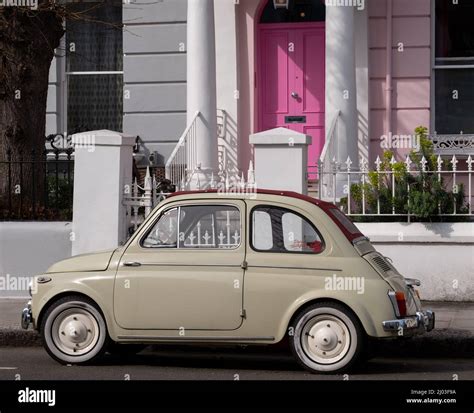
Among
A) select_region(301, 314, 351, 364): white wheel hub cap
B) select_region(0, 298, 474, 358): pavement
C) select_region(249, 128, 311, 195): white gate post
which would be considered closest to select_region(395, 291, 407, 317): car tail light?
select_region(301, 314, 351, 364): white wheel hub cap

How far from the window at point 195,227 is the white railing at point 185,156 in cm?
577

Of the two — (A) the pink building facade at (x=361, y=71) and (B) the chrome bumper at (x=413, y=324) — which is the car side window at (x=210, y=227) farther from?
(A) the pink building facade at (x=361, y=71)

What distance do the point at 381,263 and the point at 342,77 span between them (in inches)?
263

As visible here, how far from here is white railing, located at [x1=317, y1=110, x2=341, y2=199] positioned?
15203mm

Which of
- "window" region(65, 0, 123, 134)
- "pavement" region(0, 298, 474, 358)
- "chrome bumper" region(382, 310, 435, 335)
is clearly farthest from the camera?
"window" region(65, 0, 123, 134)

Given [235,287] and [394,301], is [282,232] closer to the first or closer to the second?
[235,287]

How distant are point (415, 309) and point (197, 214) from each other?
6.91ft

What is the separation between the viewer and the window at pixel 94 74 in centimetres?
2006

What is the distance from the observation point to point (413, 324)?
10.7 m

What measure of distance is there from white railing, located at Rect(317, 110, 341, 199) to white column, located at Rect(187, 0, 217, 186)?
5.49 ft

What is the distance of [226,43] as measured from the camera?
1902 cm

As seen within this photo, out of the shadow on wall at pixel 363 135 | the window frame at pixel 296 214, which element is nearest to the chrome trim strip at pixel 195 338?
the window frame at pixel 296 214

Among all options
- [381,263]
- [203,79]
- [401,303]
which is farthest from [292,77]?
[401,303]

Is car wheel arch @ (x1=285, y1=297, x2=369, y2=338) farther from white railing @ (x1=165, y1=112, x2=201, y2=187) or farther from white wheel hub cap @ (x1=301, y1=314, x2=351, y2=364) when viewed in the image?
white railing @ (x1=165, y1=112, x2=201, y2=187)
